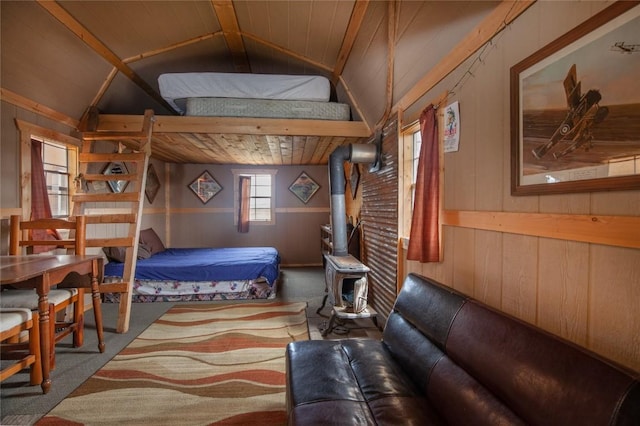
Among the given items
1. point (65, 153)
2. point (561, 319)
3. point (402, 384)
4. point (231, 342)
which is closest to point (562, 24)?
point (561, 319)

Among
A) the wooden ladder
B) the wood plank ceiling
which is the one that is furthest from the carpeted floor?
the wood plank ceiling

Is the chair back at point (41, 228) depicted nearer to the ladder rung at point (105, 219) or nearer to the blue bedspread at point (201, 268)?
the ladder rung at point (105, 219)

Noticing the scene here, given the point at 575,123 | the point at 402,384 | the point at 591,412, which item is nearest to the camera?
the point at 591,412

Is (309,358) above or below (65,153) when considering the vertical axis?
below

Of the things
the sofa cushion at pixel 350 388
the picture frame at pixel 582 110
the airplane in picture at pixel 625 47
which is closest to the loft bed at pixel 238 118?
the picture frame at pixel 582 110

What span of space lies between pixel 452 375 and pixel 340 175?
2.34 meters

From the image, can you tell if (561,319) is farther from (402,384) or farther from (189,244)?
(189,244)

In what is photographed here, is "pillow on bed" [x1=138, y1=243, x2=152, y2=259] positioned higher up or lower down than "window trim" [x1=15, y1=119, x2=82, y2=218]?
lower down

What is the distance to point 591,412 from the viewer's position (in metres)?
0.74

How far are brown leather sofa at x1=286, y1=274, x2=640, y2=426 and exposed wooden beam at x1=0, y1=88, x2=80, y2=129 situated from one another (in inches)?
126

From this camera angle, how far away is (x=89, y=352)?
2.54 meters

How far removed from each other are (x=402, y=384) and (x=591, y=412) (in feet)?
2.68

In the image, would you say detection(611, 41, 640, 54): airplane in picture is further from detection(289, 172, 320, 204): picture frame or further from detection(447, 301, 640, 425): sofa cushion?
detection(289, 172, 320, 204): picture frame

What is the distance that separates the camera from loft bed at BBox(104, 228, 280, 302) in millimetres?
3883
